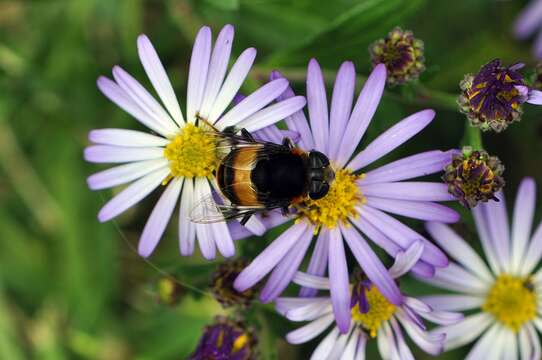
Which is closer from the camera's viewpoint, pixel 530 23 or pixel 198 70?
pixel 198 70

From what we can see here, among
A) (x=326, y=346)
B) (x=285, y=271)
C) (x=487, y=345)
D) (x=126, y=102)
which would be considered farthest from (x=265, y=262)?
(x=487, y=345)

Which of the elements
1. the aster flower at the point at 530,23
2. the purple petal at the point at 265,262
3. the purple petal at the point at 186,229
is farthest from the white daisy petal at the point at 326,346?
the aster flower at the point at 530,23

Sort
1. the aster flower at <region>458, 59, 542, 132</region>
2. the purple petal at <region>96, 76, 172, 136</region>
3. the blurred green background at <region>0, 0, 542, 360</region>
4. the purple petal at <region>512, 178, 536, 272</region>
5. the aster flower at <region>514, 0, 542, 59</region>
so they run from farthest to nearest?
the aster flower at <region>514, 0, 542, 59</region>
the blurred green background at <region>0, 0, 542, 360</region>
the purple petal at <region>512, 178, 536, 272</region>
the purple petal at <region>96, 76, 172, 136</region>
the aster flower at <region>458, 59, 542, 132</region>

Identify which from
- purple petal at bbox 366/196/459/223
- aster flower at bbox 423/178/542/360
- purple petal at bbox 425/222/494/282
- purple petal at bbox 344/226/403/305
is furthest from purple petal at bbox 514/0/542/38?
purple petal at bbox 344/226/403/305

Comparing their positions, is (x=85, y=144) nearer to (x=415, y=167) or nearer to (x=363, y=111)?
(x=363, y=111)

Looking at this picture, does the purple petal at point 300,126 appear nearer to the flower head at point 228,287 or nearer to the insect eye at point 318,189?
the insect eye at point 318,189

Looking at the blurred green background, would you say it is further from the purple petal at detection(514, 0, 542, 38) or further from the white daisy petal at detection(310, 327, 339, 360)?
the white daisy petal at detection(310, 327, 339, 360)
